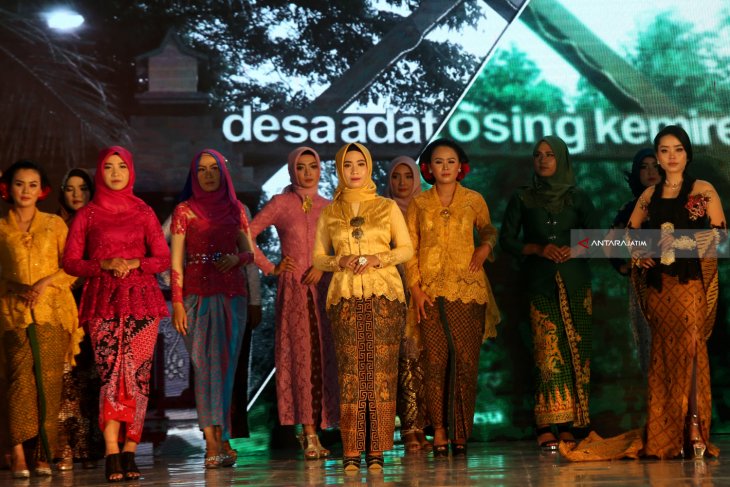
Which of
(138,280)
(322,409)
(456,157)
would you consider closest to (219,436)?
(322,409)

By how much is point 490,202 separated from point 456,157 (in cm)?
122

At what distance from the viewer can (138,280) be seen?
15.0 ft

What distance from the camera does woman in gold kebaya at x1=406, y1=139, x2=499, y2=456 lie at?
5.01m

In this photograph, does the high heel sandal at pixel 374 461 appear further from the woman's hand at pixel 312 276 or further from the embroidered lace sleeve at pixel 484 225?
the embroidered lace sleeve at pixel 484 225

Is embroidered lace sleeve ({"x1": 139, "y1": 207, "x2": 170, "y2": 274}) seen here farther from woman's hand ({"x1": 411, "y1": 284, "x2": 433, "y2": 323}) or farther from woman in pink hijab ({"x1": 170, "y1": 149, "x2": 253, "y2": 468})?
woman's hand ({"x1": 411, "y1": 284, "x2": 433, "y2": 323})

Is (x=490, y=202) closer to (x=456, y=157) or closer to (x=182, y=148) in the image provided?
(x=456, y=157)

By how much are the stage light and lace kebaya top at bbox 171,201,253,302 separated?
1797mm

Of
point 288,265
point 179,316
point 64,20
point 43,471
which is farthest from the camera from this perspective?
point 64,20

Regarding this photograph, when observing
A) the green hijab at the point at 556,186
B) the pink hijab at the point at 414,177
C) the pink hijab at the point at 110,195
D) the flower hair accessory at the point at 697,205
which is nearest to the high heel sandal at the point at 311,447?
Answer: the pink hijab at the point at 414,177

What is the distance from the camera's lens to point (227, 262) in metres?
5.07

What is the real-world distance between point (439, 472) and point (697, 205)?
5.57ft

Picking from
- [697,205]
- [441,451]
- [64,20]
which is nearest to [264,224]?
[441,451]

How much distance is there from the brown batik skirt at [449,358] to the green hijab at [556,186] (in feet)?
2.83

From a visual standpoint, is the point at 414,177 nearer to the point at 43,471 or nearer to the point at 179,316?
the point at 179,316
